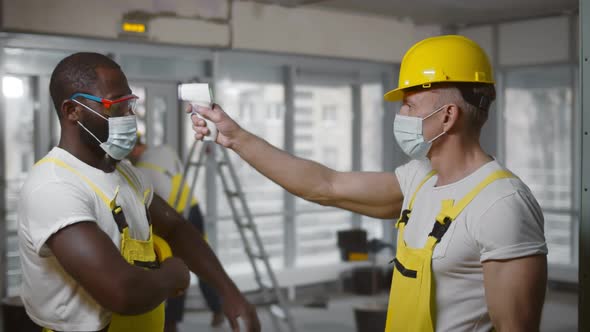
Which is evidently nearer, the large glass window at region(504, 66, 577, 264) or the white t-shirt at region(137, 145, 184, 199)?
the white t-shirt at region(137, 145, 184, 199)

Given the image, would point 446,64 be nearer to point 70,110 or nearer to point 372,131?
point 70,110

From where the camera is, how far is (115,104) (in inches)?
74.0

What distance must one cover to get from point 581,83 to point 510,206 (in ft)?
1.27

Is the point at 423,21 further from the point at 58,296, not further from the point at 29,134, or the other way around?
the point at 58,296

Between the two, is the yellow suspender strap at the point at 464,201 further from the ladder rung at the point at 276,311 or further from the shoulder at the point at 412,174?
the ladder rung at the point at 276,311

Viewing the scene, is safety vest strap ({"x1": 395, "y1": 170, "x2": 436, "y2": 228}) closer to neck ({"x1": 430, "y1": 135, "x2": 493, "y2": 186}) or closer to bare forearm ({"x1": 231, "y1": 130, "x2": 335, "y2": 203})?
neck ({"x1": 430, "y1": 135, "x2": 493, "y2": 186})

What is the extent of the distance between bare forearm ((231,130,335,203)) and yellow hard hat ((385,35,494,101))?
0.41 meters

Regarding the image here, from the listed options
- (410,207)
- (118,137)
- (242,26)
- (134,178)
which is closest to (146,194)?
(134,178)

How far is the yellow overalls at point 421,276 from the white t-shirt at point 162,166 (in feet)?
11.7

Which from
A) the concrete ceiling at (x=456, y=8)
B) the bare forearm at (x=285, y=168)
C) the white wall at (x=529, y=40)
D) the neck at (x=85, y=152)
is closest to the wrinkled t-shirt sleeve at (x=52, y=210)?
the neck at (x=85, y=152)

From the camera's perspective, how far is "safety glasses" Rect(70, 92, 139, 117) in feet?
6.06

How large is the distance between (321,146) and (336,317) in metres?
2.17

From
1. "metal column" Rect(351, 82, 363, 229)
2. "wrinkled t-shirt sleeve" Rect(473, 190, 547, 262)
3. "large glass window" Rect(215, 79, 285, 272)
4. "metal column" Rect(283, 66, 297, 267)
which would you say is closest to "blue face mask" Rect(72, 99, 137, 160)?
"wrinkled t-shirt sleeve" Rect(473, 190, 547, 262)

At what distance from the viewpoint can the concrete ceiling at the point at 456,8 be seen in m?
6.97
